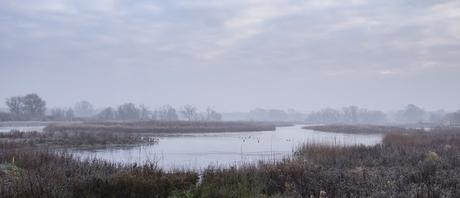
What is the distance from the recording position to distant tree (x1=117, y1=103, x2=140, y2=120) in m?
146

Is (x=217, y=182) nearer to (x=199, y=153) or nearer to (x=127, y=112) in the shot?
(x=199, y=153)

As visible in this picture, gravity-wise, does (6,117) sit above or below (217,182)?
above

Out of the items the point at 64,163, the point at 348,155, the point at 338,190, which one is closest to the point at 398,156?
the point at 348,155

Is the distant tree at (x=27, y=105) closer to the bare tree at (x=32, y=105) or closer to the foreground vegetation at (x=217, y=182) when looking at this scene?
the bare tree at (x=32, y=105)

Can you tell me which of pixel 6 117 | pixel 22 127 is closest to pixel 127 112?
pixel 6 117

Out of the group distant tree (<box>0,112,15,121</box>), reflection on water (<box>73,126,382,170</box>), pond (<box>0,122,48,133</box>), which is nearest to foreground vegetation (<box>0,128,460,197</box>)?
reflection on water (<box>73,126,382,170</box>)

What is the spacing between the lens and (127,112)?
148500mm

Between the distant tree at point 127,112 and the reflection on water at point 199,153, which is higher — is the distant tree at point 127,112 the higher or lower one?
the higher one

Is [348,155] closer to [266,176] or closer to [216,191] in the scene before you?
[266,176]

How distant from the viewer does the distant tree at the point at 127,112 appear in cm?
14650

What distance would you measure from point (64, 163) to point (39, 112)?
129 metres

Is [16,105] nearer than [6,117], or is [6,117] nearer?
[6,117]

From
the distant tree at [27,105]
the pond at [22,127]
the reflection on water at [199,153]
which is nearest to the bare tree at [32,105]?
the distant tree at [27,105]

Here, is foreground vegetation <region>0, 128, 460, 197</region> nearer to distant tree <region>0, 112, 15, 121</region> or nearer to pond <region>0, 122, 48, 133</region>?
pond <region>0, 122, 48, 133</region>
